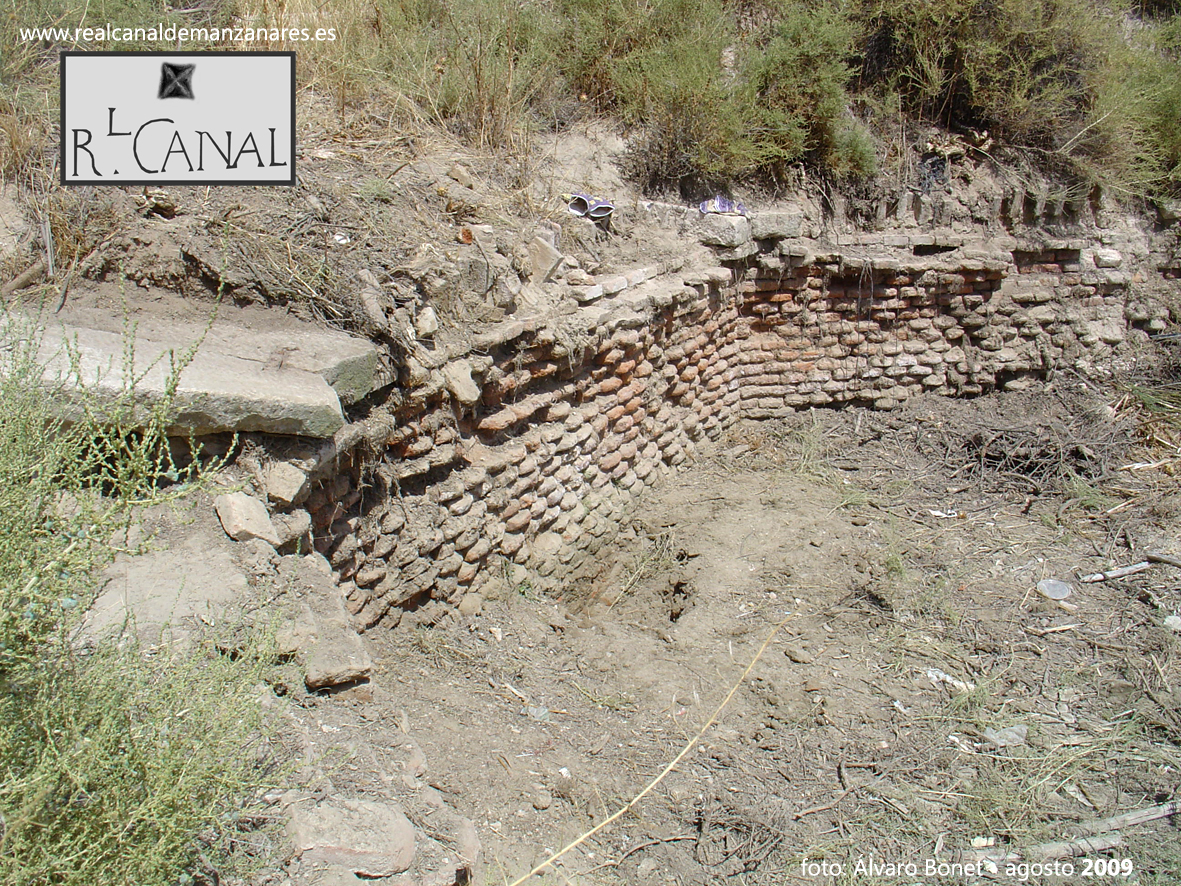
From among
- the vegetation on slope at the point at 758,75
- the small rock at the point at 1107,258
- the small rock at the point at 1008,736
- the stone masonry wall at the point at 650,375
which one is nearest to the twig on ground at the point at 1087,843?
the small rock at the point at 1008,736

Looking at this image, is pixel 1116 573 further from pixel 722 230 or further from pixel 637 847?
pixel 637 847

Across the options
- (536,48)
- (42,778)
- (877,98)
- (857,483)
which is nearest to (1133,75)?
(877,98)

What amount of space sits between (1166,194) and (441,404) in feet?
21.1

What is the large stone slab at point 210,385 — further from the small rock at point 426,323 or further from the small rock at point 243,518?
the small rock at point 426,323

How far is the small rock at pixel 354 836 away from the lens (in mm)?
2057

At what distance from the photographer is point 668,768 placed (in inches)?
131

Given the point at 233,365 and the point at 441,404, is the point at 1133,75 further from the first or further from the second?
the point at 233,365

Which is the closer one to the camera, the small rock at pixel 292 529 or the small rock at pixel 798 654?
the small rock at pixel 292 529

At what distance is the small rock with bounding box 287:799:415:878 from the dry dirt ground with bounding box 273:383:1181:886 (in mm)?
119

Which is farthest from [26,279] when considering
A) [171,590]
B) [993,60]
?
[993,60]

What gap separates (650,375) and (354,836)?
364 centimetres

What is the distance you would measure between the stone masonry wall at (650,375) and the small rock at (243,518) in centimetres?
35

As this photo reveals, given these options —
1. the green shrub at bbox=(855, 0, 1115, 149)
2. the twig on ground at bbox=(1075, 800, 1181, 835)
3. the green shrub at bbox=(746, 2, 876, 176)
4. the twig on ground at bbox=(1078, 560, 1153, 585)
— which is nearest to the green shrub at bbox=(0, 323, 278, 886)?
the twig on ground at bbox=(1075, 800, 1181, 835)

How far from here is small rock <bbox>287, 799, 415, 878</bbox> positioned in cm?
206
